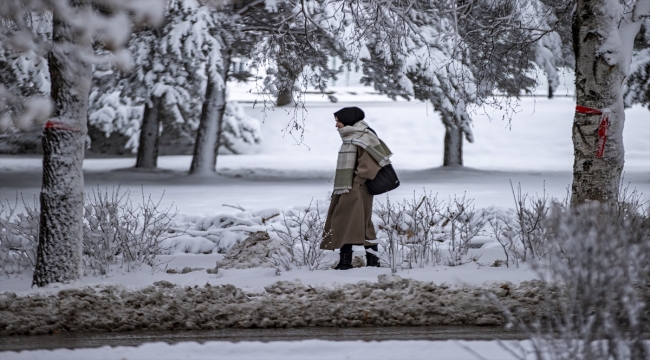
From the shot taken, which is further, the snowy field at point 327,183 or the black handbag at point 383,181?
the black handbag at point 383,181

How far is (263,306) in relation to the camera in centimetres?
522

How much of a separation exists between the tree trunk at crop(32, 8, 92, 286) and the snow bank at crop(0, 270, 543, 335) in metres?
0.43

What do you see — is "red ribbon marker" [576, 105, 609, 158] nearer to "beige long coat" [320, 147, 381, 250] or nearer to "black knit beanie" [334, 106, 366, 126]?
"beige long coat" [320, 147, 381, 250]

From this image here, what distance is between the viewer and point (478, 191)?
14477 mm

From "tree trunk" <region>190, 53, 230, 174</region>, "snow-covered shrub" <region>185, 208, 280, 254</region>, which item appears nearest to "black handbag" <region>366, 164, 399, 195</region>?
"snow-covered shrub" <region>185, 208, 280, 254</region>

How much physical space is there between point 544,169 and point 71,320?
1813 centimetres

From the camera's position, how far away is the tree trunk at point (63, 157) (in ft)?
19.1

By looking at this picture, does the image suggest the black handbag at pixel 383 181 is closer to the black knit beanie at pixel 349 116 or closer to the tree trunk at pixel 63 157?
the black knit beanie at pixel 349 116

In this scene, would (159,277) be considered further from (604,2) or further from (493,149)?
(493,149)

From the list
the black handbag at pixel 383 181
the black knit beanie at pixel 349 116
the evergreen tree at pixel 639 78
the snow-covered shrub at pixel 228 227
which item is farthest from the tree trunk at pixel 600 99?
the evergreen tree at pixel 639 78

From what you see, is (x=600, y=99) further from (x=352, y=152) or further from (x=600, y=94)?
(x=352, y=152)

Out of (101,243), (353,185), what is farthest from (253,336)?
(101,243)

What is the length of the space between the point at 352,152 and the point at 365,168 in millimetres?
215

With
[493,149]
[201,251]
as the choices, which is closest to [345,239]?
[201,251]
